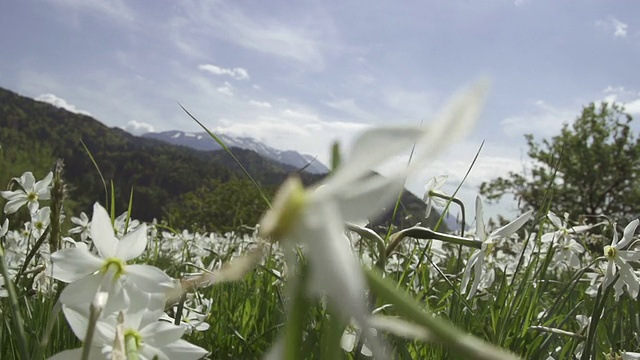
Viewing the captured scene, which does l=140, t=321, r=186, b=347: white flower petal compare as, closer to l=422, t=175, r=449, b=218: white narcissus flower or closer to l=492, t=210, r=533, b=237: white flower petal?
l=492, t=210, r=533, b=237: white flower petal

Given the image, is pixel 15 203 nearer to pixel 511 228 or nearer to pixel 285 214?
pixel 511 228

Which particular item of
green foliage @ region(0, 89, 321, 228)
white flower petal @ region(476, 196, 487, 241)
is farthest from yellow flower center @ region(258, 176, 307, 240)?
green foliage @ region(0, 89, 321, 228)

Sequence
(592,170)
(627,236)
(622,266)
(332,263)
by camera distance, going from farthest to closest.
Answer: (592,170) < (627,236) < (622,266) < (332,263)

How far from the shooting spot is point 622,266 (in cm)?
197

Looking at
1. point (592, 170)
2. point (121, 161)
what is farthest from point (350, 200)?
point (121, 161)

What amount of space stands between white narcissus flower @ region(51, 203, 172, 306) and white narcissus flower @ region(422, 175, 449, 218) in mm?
1590

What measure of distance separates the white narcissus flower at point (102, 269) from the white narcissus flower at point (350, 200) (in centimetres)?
57

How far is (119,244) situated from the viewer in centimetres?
99

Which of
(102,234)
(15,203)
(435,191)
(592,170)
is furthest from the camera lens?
(592,170)

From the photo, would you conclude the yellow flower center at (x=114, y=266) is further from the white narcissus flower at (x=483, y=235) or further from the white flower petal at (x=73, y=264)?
the white narcissus flower at (x=483, y=235)

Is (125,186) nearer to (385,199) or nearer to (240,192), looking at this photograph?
(240,192)

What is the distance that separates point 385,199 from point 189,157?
319ft

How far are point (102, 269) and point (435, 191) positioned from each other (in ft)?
5.42

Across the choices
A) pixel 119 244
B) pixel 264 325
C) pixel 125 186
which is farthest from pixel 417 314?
pixel 125 186
